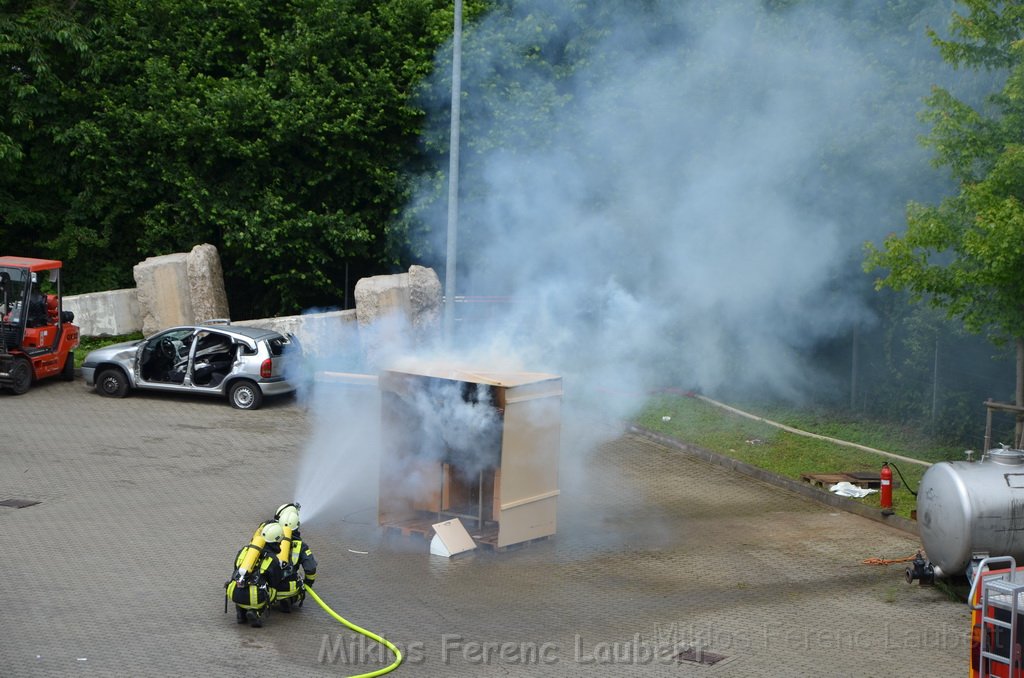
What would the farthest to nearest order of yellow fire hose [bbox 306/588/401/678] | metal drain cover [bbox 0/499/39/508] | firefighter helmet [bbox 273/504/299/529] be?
metal drain cover [bbox 0/499/39/508] < firefighter helmet [bbox 273/504/299/529] < yellow fire hose [bbox 306/588/401/678]

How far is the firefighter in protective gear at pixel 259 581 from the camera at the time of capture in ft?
Result: 29.5

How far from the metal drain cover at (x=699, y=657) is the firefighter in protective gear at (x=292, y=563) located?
10.5 ft

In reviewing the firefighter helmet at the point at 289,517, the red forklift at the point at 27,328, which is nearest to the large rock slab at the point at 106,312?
the red forklift at the point at 27,328

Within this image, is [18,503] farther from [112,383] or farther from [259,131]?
[259,131]

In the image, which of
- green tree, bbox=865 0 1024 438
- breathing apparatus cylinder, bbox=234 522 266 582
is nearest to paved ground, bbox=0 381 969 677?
breathing apparatus cylinder, bbox=234 522 266 582

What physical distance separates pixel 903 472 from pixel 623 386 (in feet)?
13.2

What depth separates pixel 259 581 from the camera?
29.7 feet

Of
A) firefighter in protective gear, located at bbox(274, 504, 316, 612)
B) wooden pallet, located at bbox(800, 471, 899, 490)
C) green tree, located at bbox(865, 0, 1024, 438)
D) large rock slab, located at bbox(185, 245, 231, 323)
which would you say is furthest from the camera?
large rock slab, located at bbox(185, 245, 231, 323)

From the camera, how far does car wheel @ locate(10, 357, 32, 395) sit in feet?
58.0

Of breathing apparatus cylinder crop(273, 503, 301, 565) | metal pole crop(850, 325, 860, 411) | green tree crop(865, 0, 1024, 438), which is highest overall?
green tree crop(865, 0, 1024, 438)

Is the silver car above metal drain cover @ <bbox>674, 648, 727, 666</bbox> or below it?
above

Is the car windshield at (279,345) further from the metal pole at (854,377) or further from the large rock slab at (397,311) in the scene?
the metal pole at (854,377)

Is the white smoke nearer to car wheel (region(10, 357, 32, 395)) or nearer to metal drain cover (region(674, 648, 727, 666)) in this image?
car wheel (region(10, 357, 32, 395))

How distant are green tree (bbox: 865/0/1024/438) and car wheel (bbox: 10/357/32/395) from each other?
12.9m
